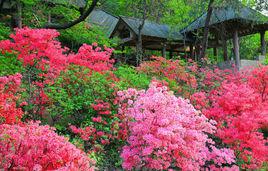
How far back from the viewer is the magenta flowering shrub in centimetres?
515

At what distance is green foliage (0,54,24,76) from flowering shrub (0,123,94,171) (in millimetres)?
5073

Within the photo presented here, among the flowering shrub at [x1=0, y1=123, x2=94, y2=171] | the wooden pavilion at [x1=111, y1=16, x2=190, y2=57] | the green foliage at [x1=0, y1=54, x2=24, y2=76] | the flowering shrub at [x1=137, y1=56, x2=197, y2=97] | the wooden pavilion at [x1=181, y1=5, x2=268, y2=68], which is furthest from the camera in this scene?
the wooden pavilion at [x1=111, y1=16, x2=190, y2=57]

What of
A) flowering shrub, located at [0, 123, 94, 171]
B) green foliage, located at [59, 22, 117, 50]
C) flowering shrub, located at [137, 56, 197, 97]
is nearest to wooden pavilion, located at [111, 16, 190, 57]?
green foliage, located at [59, 22, 117, 50]

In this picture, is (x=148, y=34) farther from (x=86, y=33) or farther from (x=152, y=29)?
(x=86, y=33)

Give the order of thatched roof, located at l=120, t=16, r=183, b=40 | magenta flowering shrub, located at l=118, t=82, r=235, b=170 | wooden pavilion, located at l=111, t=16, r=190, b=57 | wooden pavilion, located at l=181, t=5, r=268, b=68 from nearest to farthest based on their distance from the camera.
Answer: magenta flowering shrub, located at l=118, t=82, r=235, b=170, wooden pavilion, located at l=181, t=5, r=268, b=68, thatched roof, located at l=120, t=16, r=183, b=40, wooden pavilion, located at l=111, t=16, r=190, b=57

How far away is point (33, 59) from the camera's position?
287 inches

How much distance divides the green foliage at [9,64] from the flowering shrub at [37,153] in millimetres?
5073

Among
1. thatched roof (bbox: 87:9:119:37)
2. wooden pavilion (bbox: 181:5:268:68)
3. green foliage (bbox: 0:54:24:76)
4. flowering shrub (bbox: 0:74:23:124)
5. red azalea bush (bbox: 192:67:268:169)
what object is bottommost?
red azalea bush (bbox: 192:67:268:169)

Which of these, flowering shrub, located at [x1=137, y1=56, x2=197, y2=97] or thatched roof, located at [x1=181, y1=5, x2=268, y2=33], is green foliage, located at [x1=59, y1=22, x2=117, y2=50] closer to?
flowering shrub, located at [x1=137, y1=56, x2=197, y2=97]

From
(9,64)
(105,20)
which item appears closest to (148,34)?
(105,20)

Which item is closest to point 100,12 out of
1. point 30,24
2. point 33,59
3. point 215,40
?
point 215,40

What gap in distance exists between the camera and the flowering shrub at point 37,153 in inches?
130

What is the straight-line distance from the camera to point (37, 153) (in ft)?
11.0

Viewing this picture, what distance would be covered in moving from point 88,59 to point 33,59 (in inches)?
81.7
